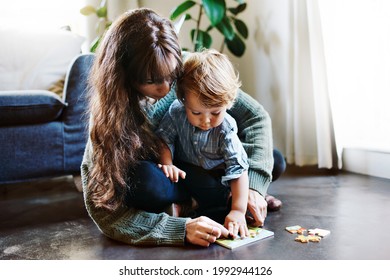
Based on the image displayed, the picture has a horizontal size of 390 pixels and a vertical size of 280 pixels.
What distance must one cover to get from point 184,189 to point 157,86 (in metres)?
0.39

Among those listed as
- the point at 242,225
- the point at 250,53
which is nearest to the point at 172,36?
the point at 242,225

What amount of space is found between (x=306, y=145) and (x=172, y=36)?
1.30 m

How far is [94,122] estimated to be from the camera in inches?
45.8

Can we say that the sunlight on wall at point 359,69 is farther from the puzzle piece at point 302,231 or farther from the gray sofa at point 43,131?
the gray sofa at point 43,131

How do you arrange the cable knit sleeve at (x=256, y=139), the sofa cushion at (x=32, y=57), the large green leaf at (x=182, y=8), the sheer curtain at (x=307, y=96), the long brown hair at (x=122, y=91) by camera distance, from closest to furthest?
the long brown hair at (x=122, y=91)
the cable knit sleeve at (x=256, y=139)
the sheer curtain at (x=307, y=96)
the sofa cushion at (x=32, y=57)
the large green leaf at (x=182, y=8)

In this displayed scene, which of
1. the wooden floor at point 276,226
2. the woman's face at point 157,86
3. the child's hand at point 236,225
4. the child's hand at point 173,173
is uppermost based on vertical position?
the woman's face at point 157,86

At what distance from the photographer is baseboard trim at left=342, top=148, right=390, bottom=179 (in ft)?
6.23

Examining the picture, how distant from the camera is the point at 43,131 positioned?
1.79 metres

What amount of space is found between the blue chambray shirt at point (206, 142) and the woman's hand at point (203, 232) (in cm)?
14

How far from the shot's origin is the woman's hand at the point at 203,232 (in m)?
1.12

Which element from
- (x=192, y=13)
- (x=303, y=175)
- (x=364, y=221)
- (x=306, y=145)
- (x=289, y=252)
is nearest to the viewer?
(x=289, y=252)

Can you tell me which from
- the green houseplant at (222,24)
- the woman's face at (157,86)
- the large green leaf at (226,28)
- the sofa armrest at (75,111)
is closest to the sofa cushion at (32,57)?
the sofa armrest at (75,111)

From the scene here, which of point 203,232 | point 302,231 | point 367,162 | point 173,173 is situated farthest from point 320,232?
point 367,162
